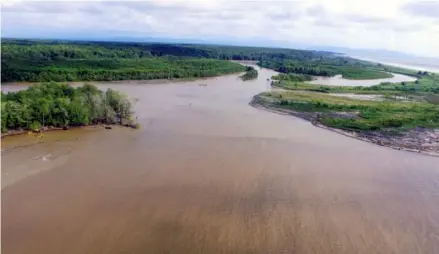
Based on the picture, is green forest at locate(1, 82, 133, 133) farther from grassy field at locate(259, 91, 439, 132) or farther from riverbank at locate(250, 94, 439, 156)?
grassy field at locate(259, 91, 439, 132)

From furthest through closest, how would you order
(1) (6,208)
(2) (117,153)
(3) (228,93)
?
(3) (228,93)
(2) (117,153)
(1) (6,208)

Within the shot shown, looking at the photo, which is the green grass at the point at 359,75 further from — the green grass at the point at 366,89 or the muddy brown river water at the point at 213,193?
the muddy brown river water at the point at 213,193

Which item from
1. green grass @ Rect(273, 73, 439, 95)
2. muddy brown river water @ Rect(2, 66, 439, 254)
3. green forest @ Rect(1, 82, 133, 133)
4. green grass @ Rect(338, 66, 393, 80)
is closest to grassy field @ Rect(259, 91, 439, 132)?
muddy brown river water @ Rect(2, 66, 439, 254)

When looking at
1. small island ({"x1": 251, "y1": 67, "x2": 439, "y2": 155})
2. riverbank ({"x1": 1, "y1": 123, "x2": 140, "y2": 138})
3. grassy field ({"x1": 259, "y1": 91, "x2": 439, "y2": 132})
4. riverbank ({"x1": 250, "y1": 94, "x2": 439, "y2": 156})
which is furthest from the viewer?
grassy field ({"x1": 259, "y1": 91, "x2": 439, "y2": 132})

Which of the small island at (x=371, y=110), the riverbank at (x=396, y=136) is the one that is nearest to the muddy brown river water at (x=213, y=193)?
the riverbank at (x=396, y=136)

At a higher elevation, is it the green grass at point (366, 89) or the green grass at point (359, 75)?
the green grass at point (359, 75)

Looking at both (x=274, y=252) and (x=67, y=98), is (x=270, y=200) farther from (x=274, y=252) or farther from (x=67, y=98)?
(x=67, y=98)

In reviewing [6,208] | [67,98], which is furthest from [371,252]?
[67,98]
